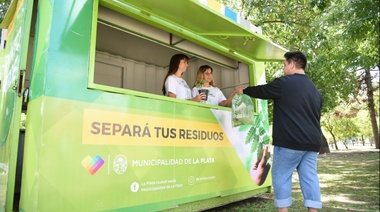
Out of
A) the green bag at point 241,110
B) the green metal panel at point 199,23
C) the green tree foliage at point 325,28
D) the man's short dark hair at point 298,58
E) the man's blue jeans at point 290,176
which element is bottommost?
the man's blue jeans at point 290,176

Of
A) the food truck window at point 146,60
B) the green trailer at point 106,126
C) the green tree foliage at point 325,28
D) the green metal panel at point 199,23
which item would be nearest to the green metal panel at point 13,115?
the green trailer at point 106,126

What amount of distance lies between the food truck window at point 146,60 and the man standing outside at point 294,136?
6.03 ft

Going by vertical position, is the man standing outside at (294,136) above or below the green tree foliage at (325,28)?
below

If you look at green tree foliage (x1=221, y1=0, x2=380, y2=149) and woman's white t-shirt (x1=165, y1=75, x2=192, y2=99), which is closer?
woman's white t-shirt (x1=165, y1=75, x2=192, y2=99)

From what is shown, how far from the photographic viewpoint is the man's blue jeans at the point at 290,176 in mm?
2785

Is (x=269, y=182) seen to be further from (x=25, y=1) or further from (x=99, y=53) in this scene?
(x=25, y=1)

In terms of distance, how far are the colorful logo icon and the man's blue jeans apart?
174cm

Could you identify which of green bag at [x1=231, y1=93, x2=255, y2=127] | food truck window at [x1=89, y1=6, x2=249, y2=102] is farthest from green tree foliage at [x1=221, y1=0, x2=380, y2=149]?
green bag at [x1=231, y1=93, x2=255, y2=127]

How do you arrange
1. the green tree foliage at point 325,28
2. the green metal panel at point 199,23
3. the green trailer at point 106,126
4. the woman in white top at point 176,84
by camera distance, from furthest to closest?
the green tree foliage at point 325,28
the woman in white top at point 176,84
the green metal panel at point 199,23
the green trailer at point 106,126

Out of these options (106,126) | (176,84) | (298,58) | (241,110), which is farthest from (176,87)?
(298,58)

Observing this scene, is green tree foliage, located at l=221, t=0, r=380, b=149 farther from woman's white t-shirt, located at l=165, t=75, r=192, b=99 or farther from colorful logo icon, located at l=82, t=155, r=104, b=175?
colorful logo icon, located at l=82, t=155, r=104, b=175

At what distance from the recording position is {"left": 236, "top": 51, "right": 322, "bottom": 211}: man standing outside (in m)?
2.79

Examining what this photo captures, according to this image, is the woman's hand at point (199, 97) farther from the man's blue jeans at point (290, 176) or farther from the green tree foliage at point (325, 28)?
the green tree foliage at point (325, 28)

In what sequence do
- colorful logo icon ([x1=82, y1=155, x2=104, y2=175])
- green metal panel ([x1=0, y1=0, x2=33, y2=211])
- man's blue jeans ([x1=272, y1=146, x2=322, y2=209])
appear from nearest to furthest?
colorful logo icon ([x1=82, y1=155, x2=104, y2=175]), green metal panel ([x1=0, y1=0, x2=33, y2=211]), man's blue jeans ([x1=272, y1=146, x2=322, y2=209])
